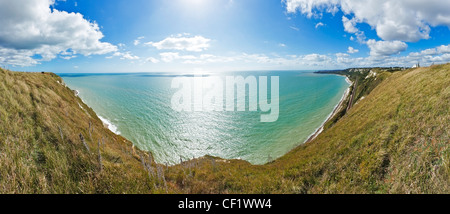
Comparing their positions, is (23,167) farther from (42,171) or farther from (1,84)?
(1,84)

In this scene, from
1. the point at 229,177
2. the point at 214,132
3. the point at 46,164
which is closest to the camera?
the point at 46,164

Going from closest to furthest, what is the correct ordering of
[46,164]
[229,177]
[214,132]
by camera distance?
[46,164]
[229,177]
[214,132]

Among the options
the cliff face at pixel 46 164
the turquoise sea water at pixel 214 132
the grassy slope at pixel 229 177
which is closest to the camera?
the cliff face at pixel 46 164

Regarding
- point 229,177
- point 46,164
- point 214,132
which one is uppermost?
point 46,164

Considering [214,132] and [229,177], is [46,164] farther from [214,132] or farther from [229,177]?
[214,132]

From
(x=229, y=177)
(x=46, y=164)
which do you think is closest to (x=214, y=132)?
(x=229, y=177)

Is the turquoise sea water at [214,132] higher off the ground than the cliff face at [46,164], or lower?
lower

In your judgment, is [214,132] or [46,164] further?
[214,132]

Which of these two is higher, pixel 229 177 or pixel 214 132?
pixel 229 177

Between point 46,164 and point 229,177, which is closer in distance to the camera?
point 46,164

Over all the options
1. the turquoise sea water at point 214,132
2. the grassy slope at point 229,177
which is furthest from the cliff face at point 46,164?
the turquoise sea water at point 214,132

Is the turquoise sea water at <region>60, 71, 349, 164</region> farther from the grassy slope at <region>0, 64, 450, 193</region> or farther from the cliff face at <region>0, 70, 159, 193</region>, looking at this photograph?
the cliff face at <region>0, 70, 159, 193</region>

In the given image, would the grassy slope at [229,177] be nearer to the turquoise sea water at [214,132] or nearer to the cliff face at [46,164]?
the cliff face at [46,164]

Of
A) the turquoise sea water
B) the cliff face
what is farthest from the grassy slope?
the turquoise sea water
